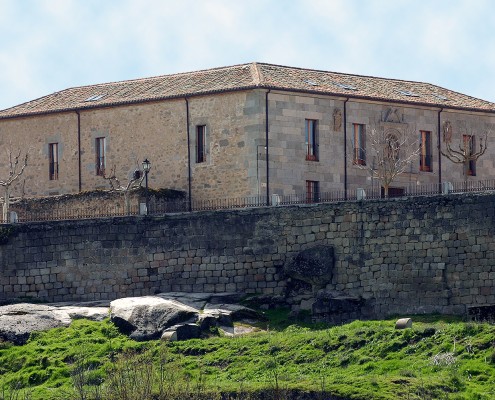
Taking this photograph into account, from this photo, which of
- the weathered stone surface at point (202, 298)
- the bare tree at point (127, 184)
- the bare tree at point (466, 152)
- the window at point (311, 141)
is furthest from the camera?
the bare tree at point (466, 152)

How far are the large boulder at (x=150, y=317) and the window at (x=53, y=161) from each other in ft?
52.3

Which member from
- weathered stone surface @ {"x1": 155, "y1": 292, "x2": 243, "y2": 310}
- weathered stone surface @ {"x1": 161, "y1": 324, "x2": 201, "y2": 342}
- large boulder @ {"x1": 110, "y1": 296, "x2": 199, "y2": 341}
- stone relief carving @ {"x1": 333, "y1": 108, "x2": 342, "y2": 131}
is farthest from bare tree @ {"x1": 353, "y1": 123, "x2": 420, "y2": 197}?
weathered stone surface @ {"x1": 161, "y1": 324, "x2": 201, "y2": 342}

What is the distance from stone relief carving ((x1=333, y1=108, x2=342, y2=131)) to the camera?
7700 centimetres

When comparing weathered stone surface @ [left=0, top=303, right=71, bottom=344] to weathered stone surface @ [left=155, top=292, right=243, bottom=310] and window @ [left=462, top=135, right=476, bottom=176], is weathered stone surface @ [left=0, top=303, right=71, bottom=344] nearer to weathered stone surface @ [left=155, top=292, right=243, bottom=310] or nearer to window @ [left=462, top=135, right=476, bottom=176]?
weathered stone surface @ [left=155, top=292, right=243, bottom=310]

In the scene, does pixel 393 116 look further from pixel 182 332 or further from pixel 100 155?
pixel 182 332

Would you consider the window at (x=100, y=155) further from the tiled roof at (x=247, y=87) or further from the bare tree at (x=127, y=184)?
the tiled roof at (x=247, y=87)

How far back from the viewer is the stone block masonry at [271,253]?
63.9m

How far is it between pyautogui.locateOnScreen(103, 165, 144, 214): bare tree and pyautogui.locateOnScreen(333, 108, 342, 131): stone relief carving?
7804mm

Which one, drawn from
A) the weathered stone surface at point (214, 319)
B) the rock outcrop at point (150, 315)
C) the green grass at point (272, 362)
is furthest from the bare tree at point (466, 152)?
the weathered stone surface at point (214, 319)

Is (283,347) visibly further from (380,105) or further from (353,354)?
(380,105)

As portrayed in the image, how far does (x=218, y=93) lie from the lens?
75750 millimetres

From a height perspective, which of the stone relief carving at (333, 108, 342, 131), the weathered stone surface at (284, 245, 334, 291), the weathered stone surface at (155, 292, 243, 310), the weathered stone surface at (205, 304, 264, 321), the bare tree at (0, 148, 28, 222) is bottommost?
the weathered stone surface at (205, 304, 264, 321)

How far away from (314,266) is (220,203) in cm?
918

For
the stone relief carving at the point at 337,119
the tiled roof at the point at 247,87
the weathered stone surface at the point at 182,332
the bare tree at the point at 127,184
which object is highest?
the tiled roof at the point at 247,87
